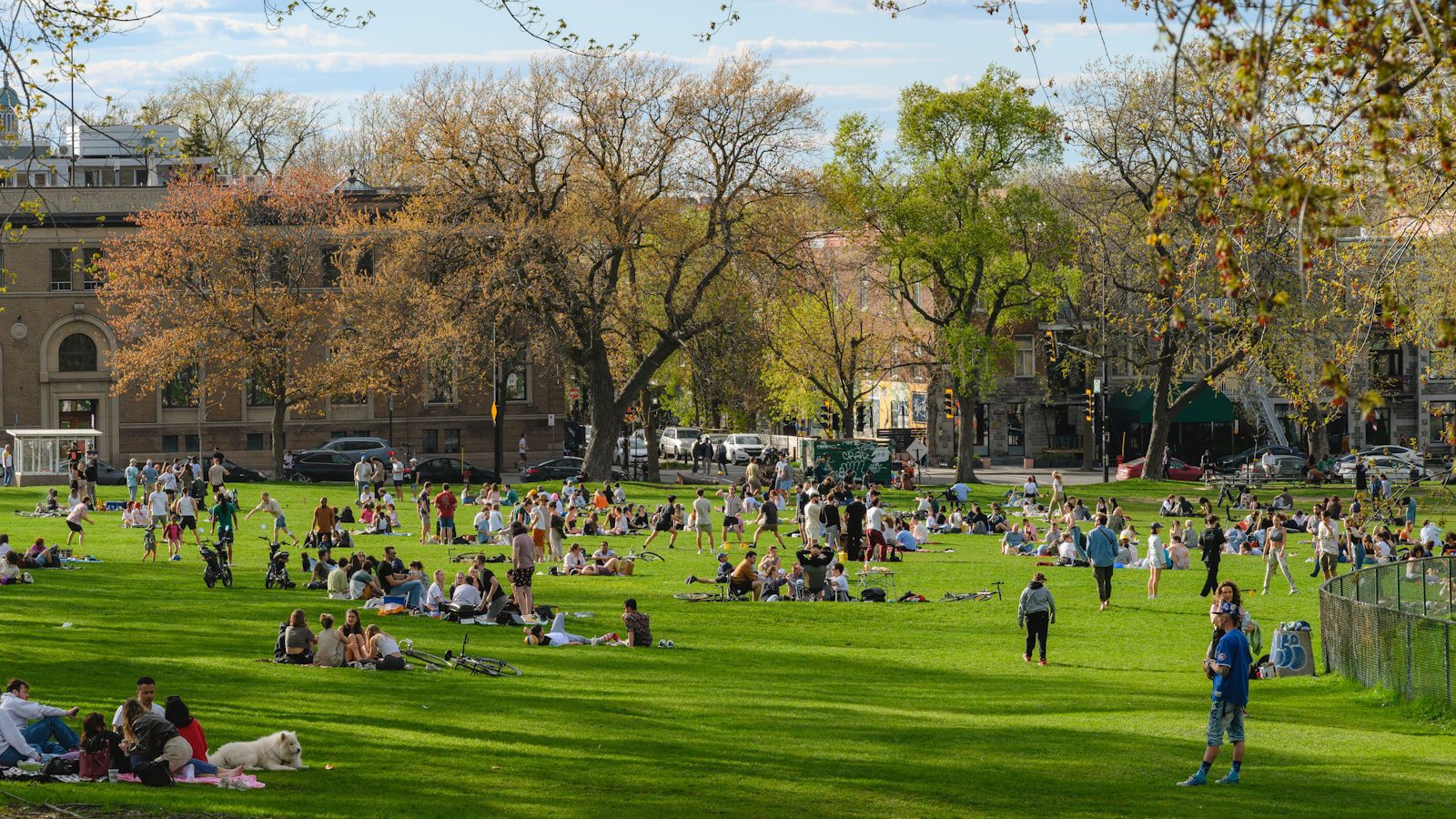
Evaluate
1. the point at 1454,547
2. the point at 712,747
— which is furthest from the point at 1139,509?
the point at 712,747

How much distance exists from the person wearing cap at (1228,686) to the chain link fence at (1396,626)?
5.22m

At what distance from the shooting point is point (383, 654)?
2108 centimetres

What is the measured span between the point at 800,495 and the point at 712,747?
25213 millimetres

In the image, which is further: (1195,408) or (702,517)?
(1195,408)

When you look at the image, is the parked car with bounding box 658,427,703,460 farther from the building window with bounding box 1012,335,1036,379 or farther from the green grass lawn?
the green grass lawn

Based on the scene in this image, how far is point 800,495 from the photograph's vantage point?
41.6m

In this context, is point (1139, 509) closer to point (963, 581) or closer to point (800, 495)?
point (800, 495)

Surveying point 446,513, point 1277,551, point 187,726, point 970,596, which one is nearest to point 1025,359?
point 446,513

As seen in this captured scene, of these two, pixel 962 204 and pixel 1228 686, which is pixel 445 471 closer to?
pixel 962 204

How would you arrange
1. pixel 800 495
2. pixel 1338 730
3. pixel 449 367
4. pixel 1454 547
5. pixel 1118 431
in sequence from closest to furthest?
pixel 1338 730 → pixel 1454 547 → pixel 800 495 → pixel 449 367 → pixel 1118 431

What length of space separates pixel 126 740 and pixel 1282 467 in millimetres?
57991

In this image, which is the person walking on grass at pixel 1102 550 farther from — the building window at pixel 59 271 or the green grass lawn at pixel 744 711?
the building window at pixel 59 271

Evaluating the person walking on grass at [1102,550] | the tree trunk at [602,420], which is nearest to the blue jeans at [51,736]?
the person walking on grass at [1102,550]

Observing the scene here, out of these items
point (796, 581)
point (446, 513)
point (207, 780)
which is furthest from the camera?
point (446, 513)
